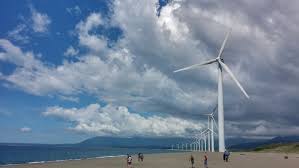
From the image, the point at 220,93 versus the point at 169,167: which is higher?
the point at 220,93

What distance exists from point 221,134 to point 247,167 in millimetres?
31629

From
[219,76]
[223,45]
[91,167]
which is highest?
[223,45]

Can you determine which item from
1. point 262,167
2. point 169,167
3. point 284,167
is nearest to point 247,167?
point 262,167

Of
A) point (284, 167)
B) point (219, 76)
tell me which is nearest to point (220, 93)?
point (219, 76)

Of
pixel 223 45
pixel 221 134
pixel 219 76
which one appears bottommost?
pixel 221 134

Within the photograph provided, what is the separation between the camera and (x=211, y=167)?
2105 inches

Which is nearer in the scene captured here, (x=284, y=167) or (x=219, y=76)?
(x=284, y=167)

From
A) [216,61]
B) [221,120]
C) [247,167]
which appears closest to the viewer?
[247,167]

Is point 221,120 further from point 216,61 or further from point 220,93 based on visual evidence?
point 216,61

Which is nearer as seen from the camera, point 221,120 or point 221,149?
point 221,120

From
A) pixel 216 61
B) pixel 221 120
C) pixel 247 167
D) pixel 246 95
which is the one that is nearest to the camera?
pixel 247 167

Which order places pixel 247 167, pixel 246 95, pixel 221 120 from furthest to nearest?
pixel 221 120 < pixel 246 95 < pixel 247 167

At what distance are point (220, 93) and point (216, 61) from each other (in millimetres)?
11512

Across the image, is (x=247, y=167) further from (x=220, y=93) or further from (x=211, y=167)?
(x=220, y=93)
